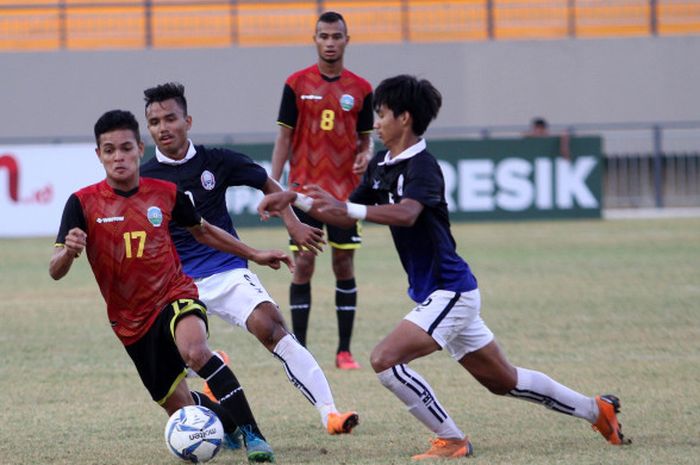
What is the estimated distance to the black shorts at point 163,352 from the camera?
5941 millimetres

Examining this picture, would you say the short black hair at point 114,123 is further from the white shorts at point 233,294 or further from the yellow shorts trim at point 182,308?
the white shorts at point 233,294

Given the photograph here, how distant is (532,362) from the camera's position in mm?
8789

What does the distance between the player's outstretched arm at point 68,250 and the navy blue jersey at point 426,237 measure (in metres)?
1.42

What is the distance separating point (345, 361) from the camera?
8.84 m

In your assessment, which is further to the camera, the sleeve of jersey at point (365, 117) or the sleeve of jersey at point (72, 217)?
the sleeve of jersey at point (365, 117)

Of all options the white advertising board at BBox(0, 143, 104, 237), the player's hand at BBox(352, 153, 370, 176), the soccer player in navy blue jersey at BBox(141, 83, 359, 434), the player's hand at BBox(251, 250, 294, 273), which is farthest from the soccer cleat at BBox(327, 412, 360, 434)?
the white advertising board at BBox(0, 143, 104, 237)

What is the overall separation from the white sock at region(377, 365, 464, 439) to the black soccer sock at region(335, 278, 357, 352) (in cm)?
309

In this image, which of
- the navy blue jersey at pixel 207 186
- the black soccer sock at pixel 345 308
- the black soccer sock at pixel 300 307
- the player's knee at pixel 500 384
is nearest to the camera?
the player's knee at pixel 500 384

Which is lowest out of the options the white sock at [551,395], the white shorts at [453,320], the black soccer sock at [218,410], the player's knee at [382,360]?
the black soccer sock at [218,410]

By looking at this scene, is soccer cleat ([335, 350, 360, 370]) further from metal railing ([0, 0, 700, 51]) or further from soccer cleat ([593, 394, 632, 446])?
metal railing ([0, 0, 700, 51])

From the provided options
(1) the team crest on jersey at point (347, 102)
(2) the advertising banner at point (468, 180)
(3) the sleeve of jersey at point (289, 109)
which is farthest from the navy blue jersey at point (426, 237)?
(2) the advertising banner at point (468, 180)

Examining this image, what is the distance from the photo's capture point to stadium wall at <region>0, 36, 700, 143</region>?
2703cm

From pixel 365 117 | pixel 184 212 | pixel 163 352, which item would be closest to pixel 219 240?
pixel 184 212

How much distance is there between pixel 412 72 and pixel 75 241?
22.2 meters
